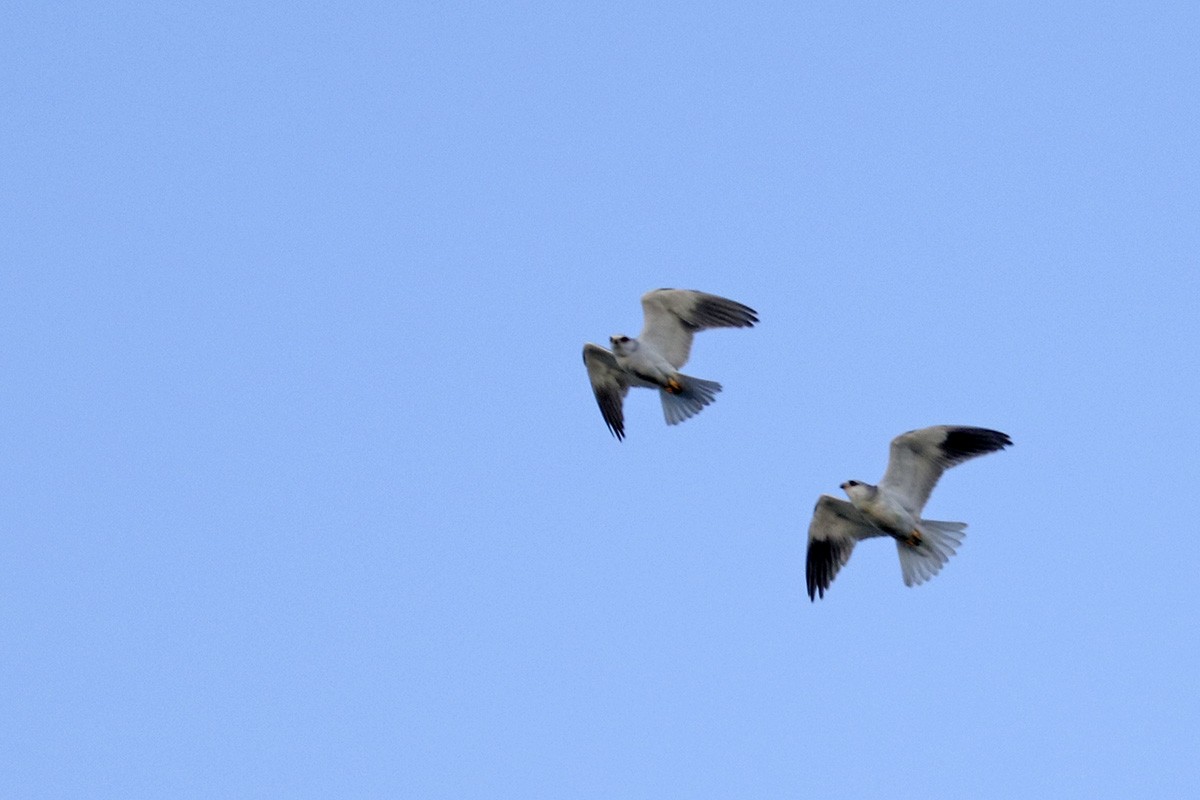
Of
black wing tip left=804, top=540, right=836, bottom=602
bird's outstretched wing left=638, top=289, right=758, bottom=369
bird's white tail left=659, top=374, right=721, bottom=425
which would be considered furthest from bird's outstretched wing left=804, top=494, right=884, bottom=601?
bird's outstretched wing left=638, top=289, right=758, bottom=369

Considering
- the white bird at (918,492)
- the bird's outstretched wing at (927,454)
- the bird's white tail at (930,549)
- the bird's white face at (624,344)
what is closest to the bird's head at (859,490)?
the white bird at (918,492)

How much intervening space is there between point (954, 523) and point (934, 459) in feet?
2.01

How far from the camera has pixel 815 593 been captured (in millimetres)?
17266

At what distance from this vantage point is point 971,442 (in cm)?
1620

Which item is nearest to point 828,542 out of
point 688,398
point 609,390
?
point 688,398

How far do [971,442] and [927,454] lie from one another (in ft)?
1.34

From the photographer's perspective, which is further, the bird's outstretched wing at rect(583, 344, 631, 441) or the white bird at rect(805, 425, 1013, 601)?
the bird's outstretched wing at rect(583, 344, 631, 441)

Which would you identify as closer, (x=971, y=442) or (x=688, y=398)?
(x=971, y=442)

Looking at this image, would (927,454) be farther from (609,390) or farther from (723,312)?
(609,390)

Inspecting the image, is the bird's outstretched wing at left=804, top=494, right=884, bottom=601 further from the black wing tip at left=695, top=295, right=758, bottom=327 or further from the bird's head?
the black wing tip at left=695, top=295, right=758, bottom=327

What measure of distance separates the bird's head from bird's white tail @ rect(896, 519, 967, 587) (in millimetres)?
559

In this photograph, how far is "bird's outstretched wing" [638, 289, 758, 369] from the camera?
18234mm

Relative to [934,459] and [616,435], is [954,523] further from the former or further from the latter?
[616,435]

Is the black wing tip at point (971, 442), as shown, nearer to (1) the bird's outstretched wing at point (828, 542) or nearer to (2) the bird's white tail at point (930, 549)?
(2) the bird's white tail at point (930, 549)
